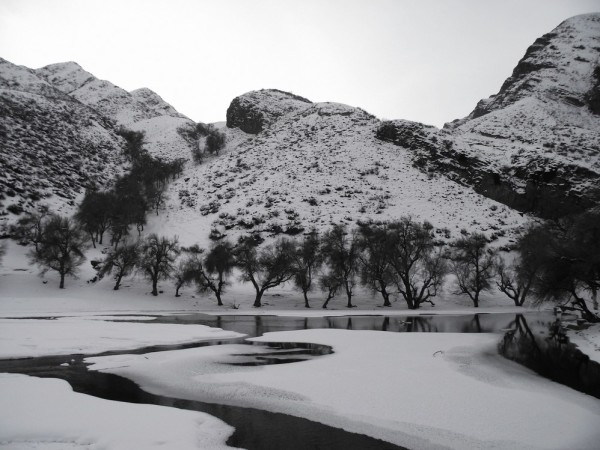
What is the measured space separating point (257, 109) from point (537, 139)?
100294 millimetres

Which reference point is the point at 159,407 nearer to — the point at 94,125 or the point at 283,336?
the point at 283,336

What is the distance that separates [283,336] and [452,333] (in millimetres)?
12938

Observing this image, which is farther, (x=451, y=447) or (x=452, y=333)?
(x=452, y=333)

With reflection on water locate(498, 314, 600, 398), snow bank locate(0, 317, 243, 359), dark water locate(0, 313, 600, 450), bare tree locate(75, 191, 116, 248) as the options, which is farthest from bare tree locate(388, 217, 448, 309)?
bare tree locate(75, 191, 116, 248)

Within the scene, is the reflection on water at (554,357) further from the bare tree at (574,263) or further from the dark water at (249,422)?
the dark water at (249,422)

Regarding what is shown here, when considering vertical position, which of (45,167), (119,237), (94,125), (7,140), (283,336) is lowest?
(283,336)

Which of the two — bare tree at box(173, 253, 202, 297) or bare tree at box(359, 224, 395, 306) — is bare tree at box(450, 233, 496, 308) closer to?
bare tree at box(359, 224, 395, 306)

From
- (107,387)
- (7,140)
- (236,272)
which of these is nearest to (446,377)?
(107,387)

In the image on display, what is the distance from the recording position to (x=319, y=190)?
88.7 metres

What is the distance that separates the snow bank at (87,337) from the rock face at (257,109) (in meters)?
122

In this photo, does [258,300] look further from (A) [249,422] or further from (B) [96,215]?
(A) [249,422]

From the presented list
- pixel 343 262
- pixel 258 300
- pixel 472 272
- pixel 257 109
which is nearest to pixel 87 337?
pixel 258 300

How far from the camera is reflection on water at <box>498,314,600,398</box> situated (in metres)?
14.6

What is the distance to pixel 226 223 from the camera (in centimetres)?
7962
